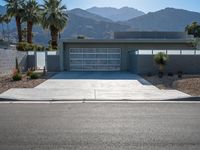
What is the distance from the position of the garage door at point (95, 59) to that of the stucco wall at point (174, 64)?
620 centimetres

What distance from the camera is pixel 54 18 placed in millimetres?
58469

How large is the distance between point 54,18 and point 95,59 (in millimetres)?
20032

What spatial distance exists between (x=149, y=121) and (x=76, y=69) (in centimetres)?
2938

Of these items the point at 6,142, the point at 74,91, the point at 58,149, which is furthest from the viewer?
the point at 74,91

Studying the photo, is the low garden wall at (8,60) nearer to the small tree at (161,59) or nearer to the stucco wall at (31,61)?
the stucco wall at (31,61)

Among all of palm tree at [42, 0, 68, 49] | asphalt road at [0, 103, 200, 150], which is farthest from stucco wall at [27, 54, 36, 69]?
asphalt road at [0, 103, 200, 150]

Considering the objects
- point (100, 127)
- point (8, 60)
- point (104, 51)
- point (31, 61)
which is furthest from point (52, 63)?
point (100, 127)

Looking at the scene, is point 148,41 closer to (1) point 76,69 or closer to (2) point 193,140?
(1) point 76,69

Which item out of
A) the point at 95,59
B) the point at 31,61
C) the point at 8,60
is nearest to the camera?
the point at 8,60

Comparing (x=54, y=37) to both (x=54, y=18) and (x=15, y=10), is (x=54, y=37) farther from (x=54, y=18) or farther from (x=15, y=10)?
(x=15, y=10)

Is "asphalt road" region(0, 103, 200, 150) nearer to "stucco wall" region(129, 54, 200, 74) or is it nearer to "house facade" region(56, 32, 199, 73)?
"stucco wall" region(129, 54, 200, 74)

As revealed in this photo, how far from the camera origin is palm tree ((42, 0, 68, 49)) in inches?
2286

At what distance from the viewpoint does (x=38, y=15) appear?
61.4 metres

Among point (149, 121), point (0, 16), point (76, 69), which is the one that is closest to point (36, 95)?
point (149, 121)
